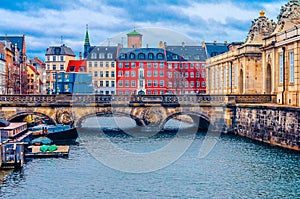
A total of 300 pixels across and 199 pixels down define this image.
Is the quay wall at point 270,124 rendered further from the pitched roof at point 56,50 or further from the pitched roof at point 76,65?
the pitched roof at point 56,50

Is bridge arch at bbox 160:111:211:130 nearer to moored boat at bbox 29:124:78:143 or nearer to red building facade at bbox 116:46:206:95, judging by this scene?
moored boat at bbox 29:124:78:143

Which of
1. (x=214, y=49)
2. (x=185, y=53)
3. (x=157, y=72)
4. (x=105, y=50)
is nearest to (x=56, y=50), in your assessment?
(x=105, y=50)

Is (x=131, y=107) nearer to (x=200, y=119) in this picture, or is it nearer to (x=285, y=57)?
(x=200, y=119)

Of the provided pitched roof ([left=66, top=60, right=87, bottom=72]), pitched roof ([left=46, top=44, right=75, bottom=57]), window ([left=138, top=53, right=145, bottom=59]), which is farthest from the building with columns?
window ([left=138, top=53, right=145, bottom=59])

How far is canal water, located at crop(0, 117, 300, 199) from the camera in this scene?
95.4 feet

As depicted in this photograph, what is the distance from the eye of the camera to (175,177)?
33219 millimetres

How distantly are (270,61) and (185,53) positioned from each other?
71075mm

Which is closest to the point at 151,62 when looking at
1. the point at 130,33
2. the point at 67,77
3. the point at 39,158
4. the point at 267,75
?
the point at 130,33

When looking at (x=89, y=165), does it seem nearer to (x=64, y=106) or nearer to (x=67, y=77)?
(x=64, y=106)

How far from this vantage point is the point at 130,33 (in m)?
154

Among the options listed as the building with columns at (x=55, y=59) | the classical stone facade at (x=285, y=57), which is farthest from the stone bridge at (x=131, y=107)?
the building with columns at (x=55, y=59)

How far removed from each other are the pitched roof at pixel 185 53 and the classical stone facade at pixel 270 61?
152 ft

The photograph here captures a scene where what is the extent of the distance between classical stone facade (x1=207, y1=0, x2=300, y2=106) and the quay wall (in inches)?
144

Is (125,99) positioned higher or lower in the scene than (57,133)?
higher
